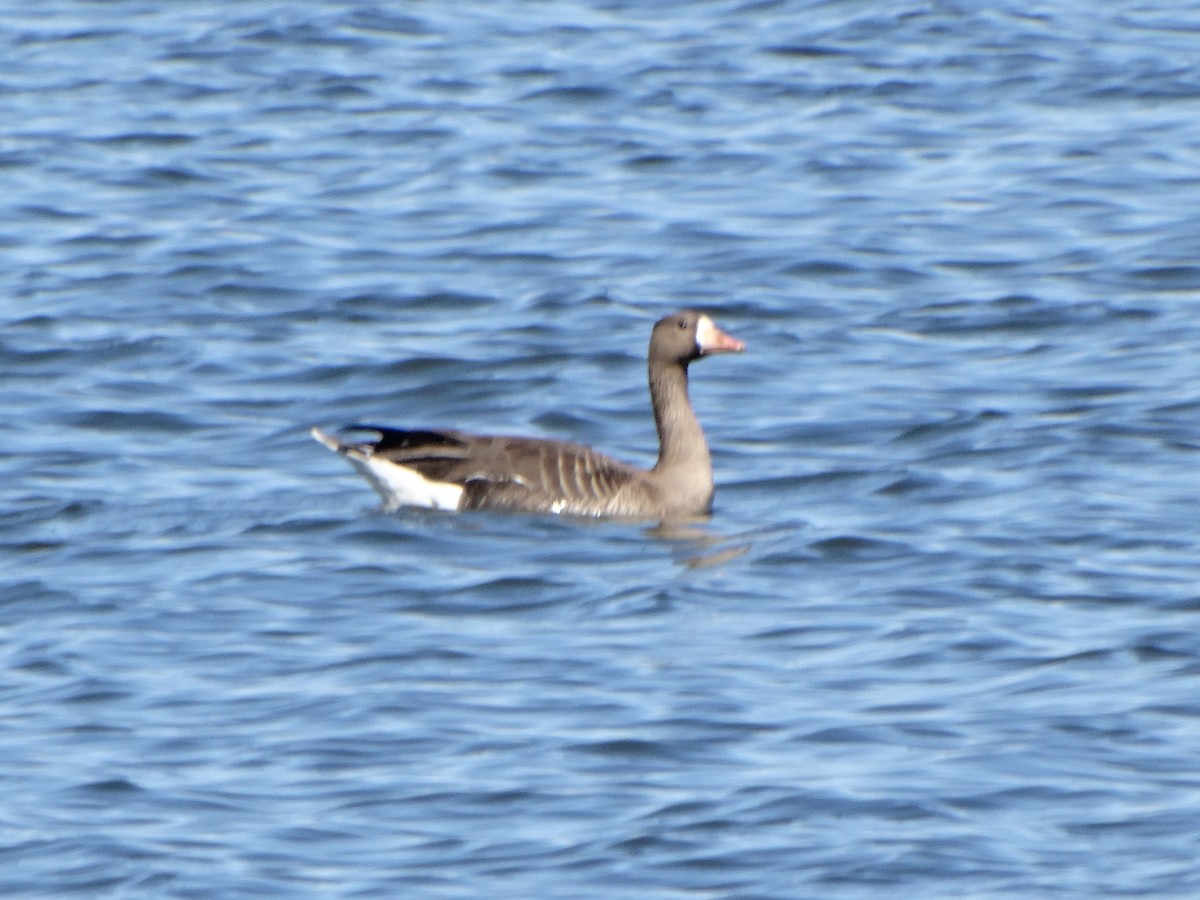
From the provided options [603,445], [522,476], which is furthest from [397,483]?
[603,445]

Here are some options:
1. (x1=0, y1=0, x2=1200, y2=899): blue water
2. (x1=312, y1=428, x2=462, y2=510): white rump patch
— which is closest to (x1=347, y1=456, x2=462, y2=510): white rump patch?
(x1=312, y1=428, x2=462, y2=510): white rump patch

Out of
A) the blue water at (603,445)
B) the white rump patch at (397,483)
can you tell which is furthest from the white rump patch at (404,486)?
the blue water at (603,445)

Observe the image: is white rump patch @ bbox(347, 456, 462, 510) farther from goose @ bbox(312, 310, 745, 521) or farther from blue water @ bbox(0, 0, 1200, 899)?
blue water @ bbox(0, 0, 1200, 899)

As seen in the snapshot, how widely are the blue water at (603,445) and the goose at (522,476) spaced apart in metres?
0.17

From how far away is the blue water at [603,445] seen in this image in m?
8.07

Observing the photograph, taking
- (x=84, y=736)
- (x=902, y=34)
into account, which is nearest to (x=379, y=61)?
(x=902, y=34)

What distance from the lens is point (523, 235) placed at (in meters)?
18.0

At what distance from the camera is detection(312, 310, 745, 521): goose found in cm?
1220

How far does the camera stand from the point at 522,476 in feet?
40.2

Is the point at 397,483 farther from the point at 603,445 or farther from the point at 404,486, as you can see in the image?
the point at 603,445

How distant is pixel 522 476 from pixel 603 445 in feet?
5.74

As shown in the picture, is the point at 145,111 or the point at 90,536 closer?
the point at 90,536

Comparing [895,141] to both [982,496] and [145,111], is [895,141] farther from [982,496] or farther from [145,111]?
[982,496]

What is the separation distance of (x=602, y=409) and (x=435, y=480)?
234 cm
